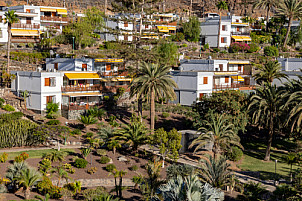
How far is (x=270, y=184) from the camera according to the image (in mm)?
35531

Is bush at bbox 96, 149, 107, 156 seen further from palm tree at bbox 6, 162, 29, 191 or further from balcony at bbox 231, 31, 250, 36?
balcony at bbox 231, 31, 250, 36

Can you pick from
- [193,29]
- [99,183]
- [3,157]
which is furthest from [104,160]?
[193,29]

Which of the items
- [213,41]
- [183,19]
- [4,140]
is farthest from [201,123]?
[183,19]

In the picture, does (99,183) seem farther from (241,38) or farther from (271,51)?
(241,38)

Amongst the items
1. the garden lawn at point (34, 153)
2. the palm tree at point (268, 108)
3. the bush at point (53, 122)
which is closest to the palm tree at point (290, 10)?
the palm tree at point (268, 108)

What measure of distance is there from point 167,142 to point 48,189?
15.3 metres

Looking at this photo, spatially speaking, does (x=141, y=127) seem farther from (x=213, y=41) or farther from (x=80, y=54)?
(x=213, y=41)

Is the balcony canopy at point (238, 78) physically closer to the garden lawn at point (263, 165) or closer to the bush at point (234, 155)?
the garden lawn at point (263, 165)

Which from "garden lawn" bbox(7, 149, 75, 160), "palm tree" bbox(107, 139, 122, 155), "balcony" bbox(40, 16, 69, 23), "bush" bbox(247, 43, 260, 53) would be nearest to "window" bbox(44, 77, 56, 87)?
"garden lawn" bbox(7, 149, 75, 160)

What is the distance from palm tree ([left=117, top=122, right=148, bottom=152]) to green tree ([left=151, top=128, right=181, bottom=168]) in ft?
3.47

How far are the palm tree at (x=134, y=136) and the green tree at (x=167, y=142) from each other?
1057 mm

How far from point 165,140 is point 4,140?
15687 millimetres

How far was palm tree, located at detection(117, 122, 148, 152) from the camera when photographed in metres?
41.5

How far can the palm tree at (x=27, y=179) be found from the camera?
2869cm
